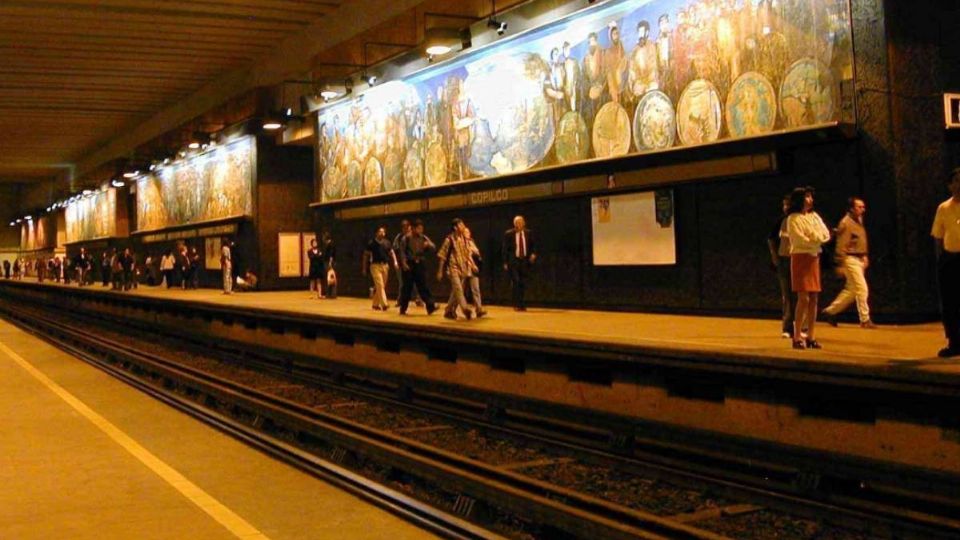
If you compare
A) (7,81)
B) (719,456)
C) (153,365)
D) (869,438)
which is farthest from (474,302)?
(7,81)

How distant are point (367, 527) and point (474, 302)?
359 inches

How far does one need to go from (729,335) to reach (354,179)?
16.0 meters

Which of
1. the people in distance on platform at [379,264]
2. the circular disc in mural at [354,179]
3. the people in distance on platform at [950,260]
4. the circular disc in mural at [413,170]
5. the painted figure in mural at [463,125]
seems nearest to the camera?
the people in distance on platform at [950,260]

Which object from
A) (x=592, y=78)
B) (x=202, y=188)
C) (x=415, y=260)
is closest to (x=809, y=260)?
(x=592, y=78)

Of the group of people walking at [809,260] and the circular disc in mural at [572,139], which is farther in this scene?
the circular disc in mural at [572,139]

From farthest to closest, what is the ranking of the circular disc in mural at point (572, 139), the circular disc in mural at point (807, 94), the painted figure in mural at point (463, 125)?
the painted figure in mural at point (463, 125)
the circular disc in mural at point (572, 139)
the circular disc in mural at point (807, 94)

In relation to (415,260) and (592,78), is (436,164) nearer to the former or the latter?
(415,260)

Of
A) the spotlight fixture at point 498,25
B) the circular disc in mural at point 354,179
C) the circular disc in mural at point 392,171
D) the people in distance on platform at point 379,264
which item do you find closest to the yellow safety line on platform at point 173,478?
the people in distance on platform at point 379,264

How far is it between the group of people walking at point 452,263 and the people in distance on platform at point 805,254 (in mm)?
6452

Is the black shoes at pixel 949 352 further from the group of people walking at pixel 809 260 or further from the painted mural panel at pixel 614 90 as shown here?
the painted mural panel at pixel 614 90

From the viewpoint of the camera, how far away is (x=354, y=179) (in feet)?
83.3

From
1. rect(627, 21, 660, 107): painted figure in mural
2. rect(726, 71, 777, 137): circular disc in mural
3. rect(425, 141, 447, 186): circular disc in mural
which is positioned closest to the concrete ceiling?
rect(425, 141, 447, 186): circular disc in mural

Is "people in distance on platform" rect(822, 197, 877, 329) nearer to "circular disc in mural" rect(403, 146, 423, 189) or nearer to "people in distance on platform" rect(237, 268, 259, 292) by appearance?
"circular disc in mural" rect(403, 146, 423, 189)

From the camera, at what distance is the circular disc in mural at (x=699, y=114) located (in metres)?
14.1
